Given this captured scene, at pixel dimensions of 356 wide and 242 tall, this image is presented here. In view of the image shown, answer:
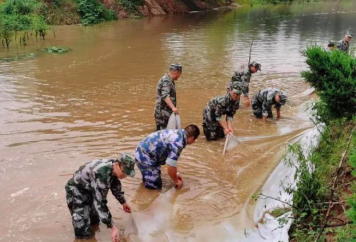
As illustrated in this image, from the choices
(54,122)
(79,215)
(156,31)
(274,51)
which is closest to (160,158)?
(79,215)

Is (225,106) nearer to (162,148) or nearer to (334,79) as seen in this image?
(162,148)

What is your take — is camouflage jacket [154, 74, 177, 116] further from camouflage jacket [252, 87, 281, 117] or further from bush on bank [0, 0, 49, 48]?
bush on bank [0, 0, 49, 48]

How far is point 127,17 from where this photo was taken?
3341cm

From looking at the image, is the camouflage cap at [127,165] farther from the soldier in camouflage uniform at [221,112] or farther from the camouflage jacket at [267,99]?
the camouflage jacket at [267,99]

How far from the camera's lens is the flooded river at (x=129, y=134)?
4762 mm

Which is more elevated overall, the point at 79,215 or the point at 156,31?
the point at 156,31

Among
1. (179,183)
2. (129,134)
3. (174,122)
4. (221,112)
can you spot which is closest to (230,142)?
(221,112)

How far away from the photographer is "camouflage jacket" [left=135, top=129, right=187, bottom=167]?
5.24 meters

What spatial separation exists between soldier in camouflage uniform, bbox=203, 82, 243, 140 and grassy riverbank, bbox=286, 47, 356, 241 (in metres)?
1.56

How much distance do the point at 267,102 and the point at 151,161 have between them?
404cm

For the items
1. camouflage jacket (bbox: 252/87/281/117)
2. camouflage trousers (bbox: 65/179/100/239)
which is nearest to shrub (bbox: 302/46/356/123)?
camouflage jacket (bbox: 252/87/281/117)

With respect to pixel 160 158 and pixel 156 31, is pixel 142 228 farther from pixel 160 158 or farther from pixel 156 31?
pixel 156 31

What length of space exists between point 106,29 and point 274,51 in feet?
41.2

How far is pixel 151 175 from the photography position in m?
5.52
